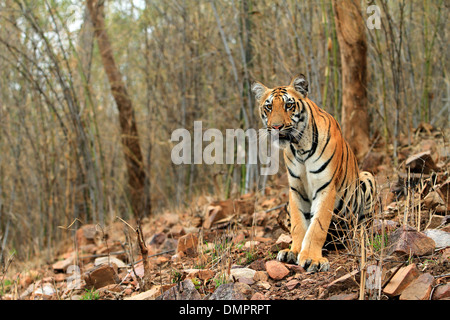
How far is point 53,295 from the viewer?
14.9ft

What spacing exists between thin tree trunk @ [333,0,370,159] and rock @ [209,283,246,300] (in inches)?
148

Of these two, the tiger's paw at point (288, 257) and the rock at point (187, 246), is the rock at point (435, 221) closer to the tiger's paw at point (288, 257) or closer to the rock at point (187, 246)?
the tiger's paw at point (288, 257)

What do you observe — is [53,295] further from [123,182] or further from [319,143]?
[123,182]

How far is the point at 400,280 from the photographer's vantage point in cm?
255

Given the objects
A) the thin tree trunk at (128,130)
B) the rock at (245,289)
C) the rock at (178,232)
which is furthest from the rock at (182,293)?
A: the thin tree trunk at (128,130)

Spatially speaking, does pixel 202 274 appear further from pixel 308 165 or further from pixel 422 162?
pixel 422 162

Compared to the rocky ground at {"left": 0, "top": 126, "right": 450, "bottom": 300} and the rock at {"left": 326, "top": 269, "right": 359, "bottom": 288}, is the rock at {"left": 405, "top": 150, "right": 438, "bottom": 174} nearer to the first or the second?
the rocky ground at {"left": 0, "top": 126, "right": 450, "bottom": 300}

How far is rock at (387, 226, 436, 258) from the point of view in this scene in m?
2.96

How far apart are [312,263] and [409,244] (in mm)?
616

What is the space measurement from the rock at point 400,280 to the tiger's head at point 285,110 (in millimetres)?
1135

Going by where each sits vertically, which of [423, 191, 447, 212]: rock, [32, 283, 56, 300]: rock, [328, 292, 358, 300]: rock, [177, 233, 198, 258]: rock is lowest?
[32, 283, 56, 300]: rock

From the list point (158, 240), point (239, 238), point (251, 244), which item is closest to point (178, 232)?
point (158, 240)

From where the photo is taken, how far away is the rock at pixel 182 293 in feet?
9.13

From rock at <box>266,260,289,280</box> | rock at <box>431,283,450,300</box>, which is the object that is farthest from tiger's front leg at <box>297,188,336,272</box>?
rock at <box>431,283,450,300</box>
